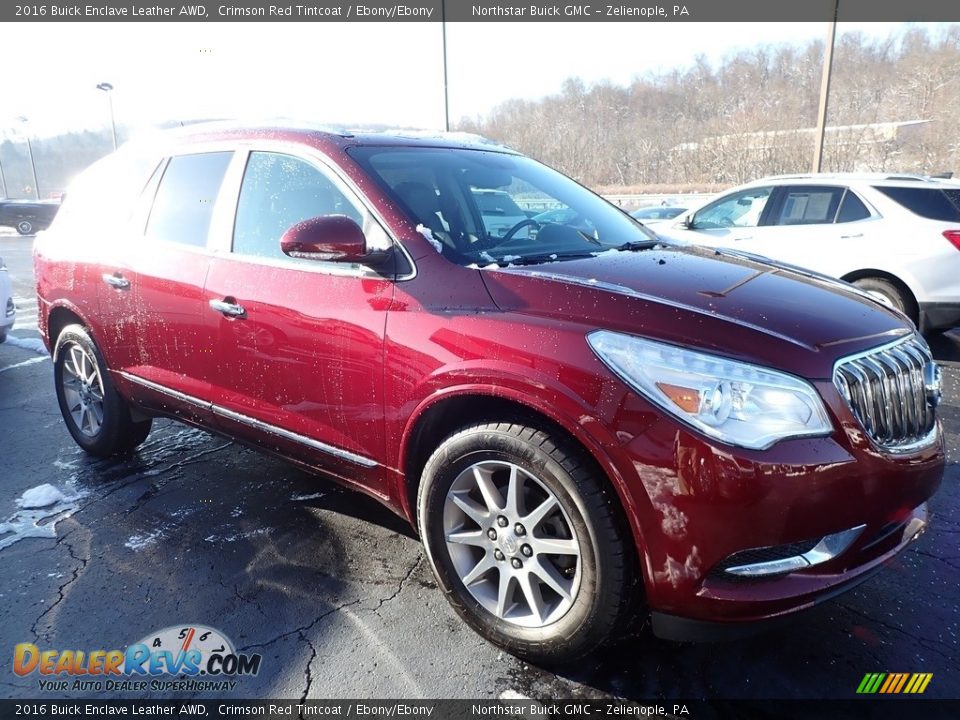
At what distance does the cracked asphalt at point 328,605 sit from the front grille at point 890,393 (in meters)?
0.63

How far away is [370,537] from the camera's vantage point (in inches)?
122

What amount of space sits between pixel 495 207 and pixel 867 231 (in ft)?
16.7

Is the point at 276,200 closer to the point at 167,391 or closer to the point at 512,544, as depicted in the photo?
the point at 167,391

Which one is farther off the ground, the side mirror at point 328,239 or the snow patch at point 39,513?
the side mirror at point 328,239

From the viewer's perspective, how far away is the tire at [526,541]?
1.97m

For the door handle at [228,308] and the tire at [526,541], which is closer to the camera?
the tire at [526,541]

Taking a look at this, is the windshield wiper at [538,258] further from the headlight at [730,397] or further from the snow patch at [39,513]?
the snow patch at [39,513]

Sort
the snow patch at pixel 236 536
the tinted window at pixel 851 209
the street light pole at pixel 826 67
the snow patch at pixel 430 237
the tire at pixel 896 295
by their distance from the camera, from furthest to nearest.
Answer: the street light pole at pixel 826 67, the tinted window at pixel 851 209, the tire at pixel 896 295, the snow patch at pixel 236 536, the snow patch at pixel 430 237

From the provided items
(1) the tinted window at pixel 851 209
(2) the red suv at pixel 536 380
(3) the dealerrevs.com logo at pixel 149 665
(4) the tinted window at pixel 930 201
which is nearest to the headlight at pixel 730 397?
(2) the red suv at pixel 536 380

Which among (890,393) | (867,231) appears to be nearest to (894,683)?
(890,393)

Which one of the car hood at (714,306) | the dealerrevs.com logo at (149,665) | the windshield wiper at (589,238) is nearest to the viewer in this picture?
the car hood at (714,306)

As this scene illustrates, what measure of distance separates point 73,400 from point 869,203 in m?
7.17

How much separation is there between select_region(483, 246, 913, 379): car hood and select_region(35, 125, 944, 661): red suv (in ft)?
0.04

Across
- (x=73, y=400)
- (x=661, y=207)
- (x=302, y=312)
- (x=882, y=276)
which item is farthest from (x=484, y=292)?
(x=661, y=207)
